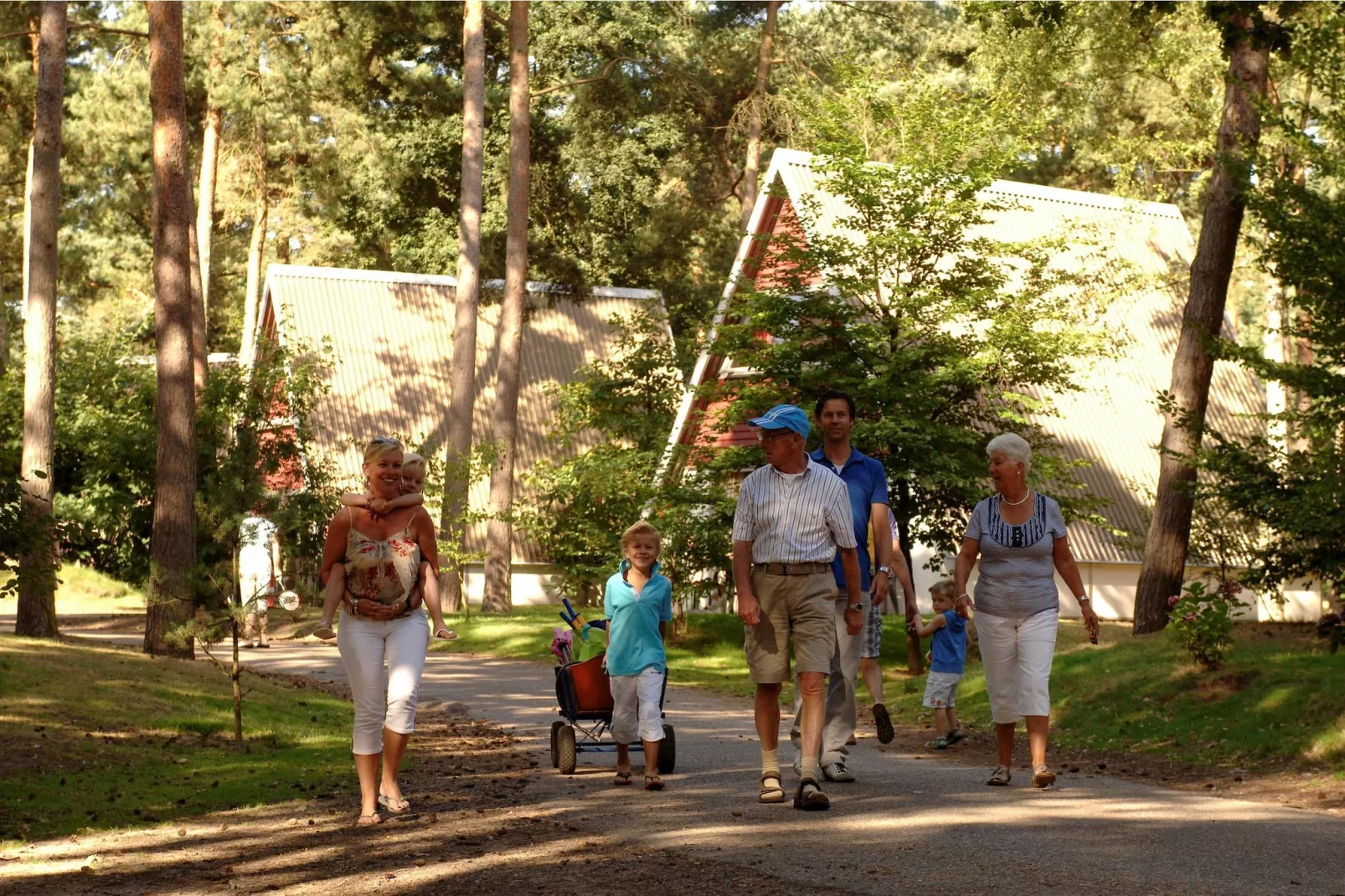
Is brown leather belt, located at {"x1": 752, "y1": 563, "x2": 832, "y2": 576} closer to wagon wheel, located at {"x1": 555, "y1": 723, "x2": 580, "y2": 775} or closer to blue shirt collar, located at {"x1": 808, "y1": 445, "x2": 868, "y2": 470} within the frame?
blue shirt collar, located at {"x1": 808, "y1": 445, "x2": 868, "y2": 470}

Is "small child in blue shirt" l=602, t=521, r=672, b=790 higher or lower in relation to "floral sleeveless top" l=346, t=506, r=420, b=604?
lower

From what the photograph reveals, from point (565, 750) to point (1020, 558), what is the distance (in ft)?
10.8

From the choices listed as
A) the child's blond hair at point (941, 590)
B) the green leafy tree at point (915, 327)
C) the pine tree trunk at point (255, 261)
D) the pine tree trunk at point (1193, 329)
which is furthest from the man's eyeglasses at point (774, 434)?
the pine tree trunk at point (255, 261)

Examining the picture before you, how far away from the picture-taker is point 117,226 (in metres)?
55.1

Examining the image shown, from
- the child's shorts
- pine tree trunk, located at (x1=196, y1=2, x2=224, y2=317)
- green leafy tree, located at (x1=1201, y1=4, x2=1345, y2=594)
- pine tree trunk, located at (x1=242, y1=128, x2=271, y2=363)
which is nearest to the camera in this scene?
green leafy tree, located at (x1=1201, y1=4, x2=1345, y2=594)

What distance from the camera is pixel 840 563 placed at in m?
9.88

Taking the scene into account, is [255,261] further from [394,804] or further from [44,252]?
[394,804]

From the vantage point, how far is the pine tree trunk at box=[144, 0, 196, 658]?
18.6 m

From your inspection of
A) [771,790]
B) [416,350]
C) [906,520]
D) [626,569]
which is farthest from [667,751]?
[416,350]

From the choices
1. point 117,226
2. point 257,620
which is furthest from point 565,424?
point 117,226

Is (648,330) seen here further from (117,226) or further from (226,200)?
(117,226)

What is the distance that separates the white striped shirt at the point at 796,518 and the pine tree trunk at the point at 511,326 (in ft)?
80.5

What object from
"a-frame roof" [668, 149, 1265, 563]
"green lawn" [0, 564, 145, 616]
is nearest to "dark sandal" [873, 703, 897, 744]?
"a-frame roof" [668, 149, 1265, 563]

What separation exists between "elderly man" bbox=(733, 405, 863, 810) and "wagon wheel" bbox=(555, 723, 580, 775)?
7.31 feet
